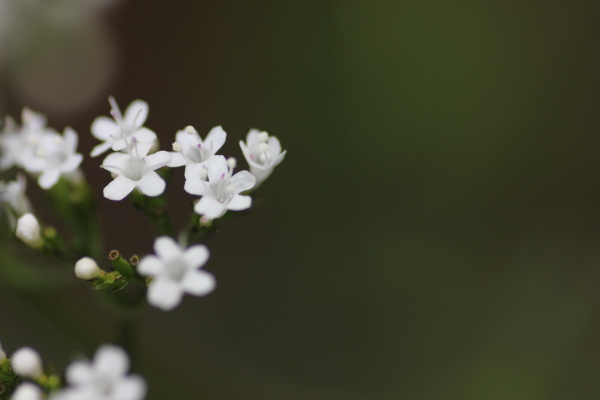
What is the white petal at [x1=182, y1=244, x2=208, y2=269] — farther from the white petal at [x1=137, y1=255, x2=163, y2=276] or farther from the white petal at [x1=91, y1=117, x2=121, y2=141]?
the white petal at [x1=91, y1=117, x2=121, y2=141]

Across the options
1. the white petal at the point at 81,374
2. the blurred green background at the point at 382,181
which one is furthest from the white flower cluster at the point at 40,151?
the blurred green background at the point at 382,181

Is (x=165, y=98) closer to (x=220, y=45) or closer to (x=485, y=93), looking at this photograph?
(x=220, y=45)

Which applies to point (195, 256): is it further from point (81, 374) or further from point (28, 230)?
point (28, 230)

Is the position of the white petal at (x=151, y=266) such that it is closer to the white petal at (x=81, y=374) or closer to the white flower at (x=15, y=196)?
the white petal at (x=81, y=374)

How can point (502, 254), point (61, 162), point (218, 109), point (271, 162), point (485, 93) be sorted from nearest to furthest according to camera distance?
point (271, 162) → point (61, 162) → point (502, 254) → point (485, 93) → point (218, 109)

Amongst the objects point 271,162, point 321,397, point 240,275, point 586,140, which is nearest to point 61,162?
point 271,162

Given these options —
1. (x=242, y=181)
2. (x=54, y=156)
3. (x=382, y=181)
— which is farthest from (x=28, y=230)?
(x=382, y=181)
